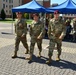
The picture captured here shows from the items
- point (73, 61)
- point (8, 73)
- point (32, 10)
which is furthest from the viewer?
point (32, 10)

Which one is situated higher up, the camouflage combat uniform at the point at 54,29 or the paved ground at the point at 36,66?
the camouflage combat uniform at the point at 54,29

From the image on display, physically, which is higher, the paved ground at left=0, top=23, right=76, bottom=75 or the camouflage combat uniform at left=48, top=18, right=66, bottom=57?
the camouflage combat uniform at left=48, top=18, right=66, bottom=57

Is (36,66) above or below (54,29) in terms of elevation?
below

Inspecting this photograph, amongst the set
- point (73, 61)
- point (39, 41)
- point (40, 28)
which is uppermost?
point (40, 28)

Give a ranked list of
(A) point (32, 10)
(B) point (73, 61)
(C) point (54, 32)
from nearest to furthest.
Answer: (C) point (54, 32), (B) point (73, 61), (A) point (32, 10)

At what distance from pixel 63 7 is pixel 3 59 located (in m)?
7.81

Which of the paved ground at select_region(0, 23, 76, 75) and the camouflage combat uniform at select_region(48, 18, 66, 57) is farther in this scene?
the camouflage combat uniform at select_region(48, 18, 66, 57)

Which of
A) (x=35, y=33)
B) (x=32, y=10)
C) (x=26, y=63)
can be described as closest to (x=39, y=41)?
(x=35, y=33)

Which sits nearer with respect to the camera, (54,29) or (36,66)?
(36,66)

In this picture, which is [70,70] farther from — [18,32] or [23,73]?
[18,32]

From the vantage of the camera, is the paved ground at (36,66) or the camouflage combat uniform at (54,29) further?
the camouflage combat uniform at (54,29)

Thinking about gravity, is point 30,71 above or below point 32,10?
below

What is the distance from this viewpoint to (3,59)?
8906mm

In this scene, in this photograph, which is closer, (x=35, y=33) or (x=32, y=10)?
(x=35, y=33)
